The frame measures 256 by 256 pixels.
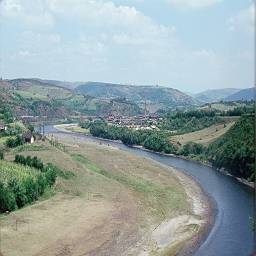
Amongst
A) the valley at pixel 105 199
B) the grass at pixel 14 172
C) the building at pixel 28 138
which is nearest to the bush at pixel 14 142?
the valley at pixel 105 199

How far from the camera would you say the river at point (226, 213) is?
140 ft

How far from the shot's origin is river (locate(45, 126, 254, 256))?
140ft

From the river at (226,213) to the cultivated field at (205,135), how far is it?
20.4 m

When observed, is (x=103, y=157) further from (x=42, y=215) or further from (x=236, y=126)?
(x=42, y=215)

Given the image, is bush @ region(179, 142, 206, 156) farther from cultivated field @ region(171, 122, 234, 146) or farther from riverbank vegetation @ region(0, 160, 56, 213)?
riverbank vegetation @ region(0, 160, 56, 213)

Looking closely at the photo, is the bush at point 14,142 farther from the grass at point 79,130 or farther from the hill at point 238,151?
the grass at point 79,130

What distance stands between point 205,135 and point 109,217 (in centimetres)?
6966

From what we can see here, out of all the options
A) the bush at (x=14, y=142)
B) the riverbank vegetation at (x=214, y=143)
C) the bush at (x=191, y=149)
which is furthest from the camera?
the bush at (x=191, y=149)

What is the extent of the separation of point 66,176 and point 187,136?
60.3 m

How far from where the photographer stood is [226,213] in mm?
54750

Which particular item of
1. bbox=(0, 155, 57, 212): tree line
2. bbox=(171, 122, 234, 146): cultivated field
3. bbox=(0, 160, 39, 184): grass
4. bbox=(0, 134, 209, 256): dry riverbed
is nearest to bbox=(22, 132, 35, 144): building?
bbox=(0, 134, 209, 256): dry riverbed

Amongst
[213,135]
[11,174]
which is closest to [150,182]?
[11,174]

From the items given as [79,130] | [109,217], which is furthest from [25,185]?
[79,130]

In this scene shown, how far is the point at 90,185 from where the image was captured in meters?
62.5
